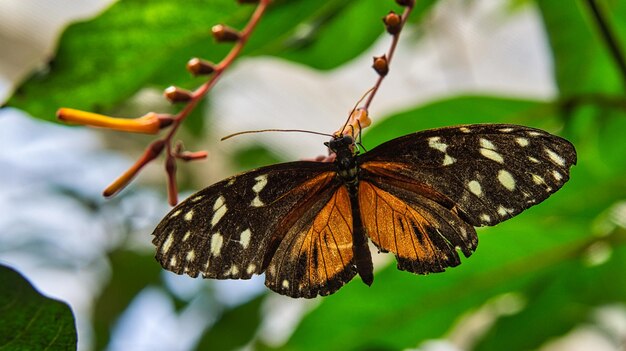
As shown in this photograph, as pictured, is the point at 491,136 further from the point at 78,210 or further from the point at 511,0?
the point at 78,210

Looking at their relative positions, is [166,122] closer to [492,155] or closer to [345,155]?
[345,155]

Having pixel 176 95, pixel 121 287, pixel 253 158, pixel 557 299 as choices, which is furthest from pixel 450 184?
pixel 253 158

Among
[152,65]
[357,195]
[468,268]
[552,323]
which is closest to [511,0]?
[552,323]

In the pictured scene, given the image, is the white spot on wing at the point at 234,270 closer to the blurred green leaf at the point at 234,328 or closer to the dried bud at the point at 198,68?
the dried bud at the point at 198,68

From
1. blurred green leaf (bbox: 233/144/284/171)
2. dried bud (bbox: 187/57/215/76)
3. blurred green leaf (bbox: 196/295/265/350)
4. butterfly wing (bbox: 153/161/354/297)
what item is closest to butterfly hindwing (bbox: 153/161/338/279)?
butterfly wing (bbox: 153/161/354/297)

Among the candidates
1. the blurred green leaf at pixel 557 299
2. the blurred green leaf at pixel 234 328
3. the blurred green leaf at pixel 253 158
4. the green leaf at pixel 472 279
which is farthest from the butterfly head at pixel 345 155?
the blurred green leaf at pixel 253 158

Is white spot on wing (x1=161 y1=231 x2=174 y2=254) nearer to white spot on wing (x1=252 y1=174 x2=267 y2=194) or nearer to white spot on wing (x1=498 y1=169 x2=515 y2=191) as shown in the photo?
white spot on wing (x1=252 y1=174 x2=267 y2=194)
